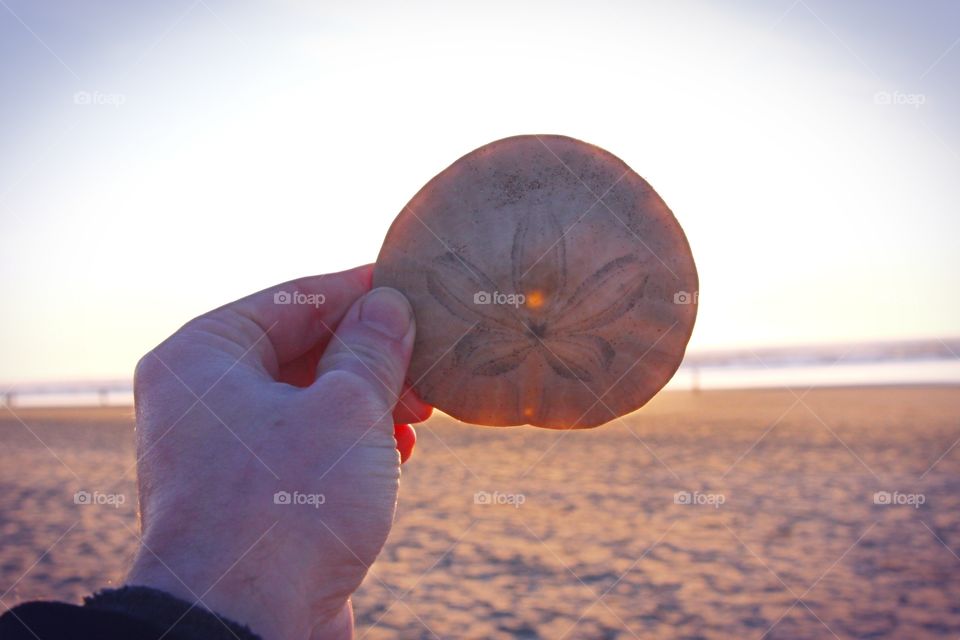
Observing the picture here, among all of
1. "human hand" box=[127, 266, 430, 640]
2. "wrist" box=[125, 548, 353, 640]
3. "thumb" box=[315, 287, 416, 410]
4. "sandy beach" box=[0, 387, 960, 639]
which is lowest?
"sandy beach" box=[0, 387, 960, 639]

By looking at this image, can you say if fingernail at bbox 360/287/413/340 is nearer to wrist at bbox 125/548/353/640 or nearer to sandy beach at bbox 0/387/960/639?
wrist at bbox 125/548/353/640

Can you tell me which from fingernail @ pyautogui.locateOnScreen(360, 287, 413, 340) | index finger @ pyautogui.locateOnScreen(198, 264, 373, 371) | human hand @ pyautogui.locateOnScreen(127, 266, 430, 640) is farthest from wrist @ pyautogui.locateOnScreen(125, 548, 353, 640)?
fingernail @ pyautogui.locateOnScreen(360, 287, 413, 340)

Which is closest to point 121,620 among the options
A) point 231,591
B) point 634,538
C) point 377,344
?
point 231,591

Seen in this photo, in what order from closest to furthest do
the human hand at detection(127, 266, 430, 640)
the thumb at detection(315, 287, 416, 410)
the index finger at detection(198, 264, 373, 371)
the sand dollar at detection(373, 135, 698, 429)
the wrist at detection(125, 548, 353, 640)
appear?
the wrist at detection(125, 548, 353, 640) < the human hand at detection(127, 266, 430, 640) < the thumb at detection(315, 287, 416, 410) < the index finger at detection(198, 264, 373, 371) < the sand dollar at detection(373, 135, 698, 429)

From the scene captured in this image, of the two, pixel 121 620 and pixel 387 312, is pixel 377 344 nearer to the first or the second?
pixel 387 312

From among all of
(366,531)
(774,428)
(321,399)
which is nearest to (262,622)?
(366,531)

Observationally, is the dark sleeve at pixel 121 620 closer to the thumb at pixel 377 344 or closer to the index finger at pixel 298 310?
the thumb at pixel 377 344

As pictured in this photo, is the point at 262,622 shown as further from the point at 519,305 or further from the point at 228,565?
→ the point at 519,305
